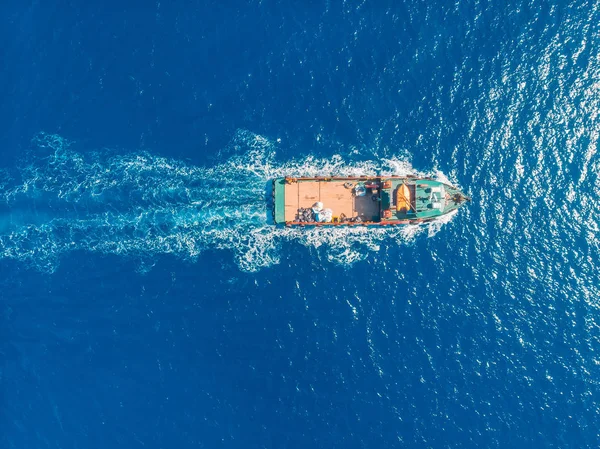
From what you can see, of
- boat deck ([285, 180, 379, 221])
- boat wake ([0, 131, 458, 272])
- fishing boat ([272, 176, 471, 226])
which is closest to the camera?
fishing boat ([272, 176, 471, 226])

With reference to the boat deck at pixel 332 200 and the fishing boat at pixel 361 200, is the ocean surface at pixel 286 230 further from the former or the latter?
the boat deck at pixel 332 200

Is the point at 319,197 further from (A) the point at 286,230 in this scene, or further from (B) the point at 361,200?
(A) the point at 286,230

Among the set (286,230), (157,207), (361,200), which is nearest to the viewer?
(361,200)

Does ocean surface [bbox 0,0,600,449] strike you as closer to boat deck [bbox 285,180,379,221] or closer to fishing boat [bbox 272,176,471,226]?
fishing boat [bbox 272,176,471,226]

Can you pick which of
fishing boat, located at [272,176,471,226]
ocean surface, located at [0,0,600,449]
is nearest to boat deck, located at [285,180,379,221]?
fishing boat, located at [272,176,471,226]

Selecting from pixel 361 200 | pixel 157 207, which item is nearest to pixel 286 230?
pixel 361 200

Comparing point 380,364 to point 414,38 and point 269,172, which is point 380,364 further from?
point 414,38
